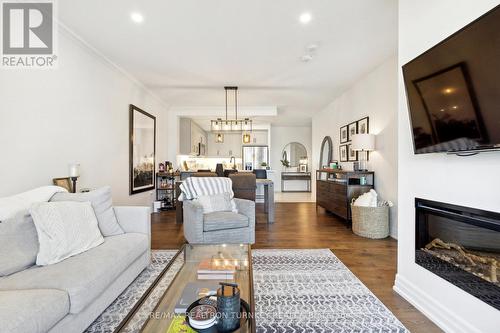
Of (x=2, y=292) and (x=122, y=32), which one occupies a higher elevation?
(x=122, y=32)

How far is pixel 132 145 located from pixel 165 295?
3.56m

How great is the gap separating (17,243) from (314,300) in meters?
2.20

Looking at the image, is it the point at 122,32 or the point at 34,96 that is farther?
the point at 122,32

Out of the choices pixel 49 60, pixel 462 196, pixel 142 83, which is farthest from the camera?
pixel 142 83

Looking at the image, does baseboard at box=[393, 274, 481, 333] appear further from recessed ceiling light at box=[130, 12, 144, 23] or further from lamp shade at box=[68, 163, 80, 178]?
recessed ceiling light at box=[130, 12, 144, 23]

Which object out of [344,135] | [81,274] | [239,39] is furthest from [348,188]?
[81,274]

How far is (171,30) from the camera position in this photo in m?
2.80

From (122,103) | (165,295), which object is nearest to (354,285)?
(165,295)

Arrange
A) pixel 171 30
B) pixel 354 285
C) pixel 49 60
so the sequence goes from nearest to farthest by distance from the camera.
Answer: pixel 354 285 < pixel 49 60 < pixel 171 30

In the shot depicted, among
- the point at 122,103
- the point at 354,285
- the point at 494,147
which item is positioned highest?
the point at 122,103

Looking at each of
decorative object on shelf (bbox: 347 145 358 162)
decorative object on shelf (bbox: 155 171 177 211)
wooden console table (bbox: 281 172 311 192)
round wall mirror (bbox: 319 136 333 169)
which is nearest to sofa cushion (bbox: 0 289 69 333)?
decorative object on shelf (bbox: 155 171 177 211)

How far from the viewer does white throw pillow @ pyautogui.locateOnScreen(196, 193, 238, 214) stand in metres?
3.19

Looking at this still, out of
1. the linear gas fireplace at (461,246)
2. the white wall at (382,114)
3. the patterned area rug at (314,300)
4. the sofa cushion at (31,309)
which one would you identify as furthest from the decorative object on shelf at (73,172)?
the white wall at (382,114)

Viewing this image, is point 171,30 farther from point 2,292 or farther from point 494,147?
point 494,147
